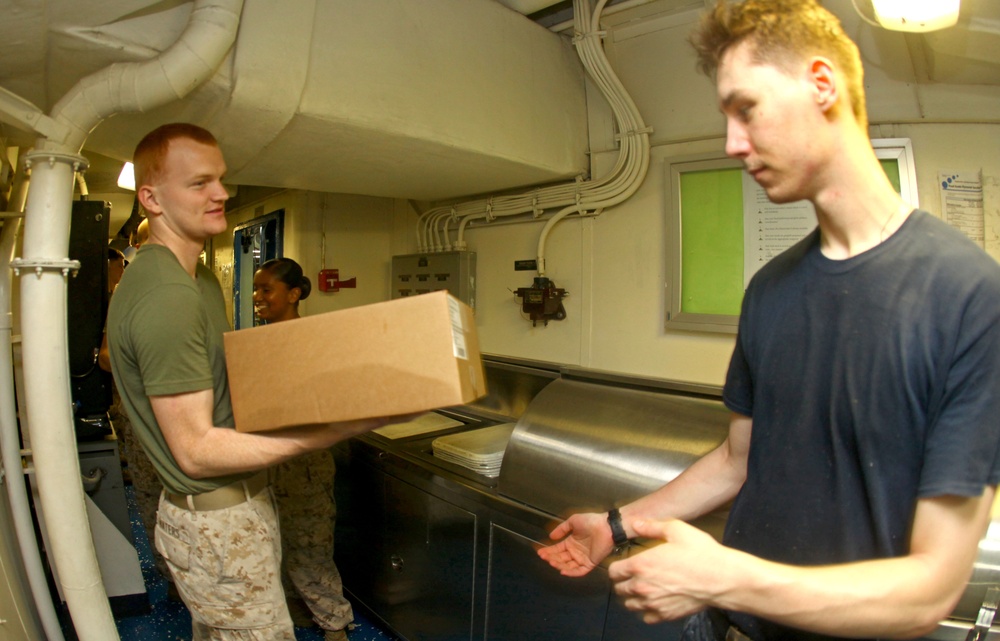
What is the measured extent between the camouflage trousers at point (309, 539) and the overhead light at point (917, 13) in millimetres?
2307

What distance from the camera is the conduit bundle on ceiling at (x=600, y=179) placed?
220cm

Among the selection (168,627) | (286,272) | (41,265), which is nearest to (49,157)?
(41,265)

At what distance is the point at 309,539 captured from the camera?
2.20 m

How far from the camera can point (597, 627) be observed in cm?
149

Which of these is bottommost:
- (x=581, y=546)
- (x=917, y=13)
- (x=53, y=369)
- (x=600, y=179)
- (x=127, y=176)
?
(x=581, y=546)

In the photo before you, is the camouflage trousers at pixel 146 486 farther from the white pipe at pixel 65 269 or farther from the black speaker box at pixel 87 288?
the white pipe at pixel 65 269

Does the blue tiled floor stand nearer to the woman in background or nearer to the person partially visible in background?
the woman in background

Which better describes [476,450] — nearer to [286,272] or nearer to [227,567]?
[227,567]

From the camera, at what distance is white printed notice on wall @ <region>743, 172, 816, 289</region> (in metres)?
1.82

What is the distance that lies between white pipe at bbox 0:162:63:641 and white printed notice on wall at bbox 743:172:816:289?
2250 mm

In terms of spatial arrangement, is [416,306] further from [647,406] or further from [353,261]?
[353,261]

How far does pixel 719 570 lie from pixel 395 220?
10.6 ft

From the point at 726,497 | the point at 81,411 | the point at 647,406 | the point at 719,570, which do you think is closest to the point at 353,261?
the point at 81,411

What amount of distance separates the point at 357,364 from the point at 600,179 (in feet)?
5.52
